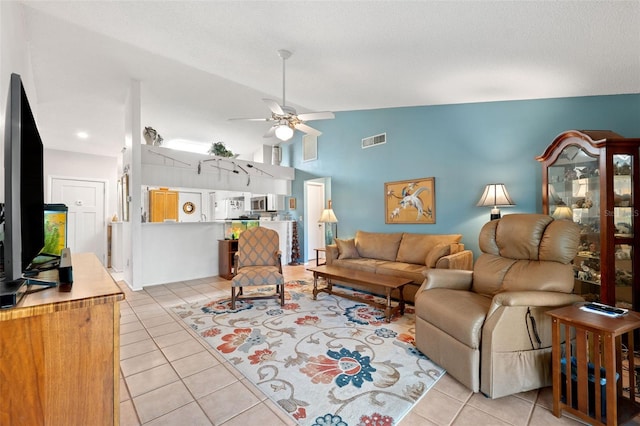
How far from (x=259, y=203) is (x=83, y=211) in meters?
4.05

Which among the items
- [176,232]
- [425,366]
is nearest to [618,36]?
[425,366]

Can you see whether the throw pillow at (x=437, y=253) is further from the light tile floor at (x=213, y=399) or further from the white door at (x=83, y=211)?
the white door at (x=83, y=211)

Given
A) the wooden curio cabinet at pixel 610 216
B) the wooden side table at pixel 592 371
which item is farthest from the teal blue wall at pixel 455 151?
the wooden side table at pixel 592 371

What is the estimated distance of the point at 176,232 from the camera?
15.8ft

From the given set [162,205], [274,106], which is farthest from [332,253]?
[162,205]

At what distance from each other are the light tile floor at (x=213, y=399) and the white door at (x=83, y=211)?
5.39 m

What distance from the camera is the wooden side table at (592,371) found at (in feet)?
4.61

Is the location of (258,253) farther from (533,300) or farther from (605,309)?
(605,309)

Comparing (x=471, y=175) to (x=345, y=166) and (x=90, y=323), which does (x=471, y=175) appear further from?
(x=90, y=323)

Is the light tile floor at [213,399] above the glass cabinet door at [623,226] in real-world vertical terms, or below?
below

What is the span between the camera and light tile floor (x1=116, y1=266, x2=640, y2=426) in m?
1.59

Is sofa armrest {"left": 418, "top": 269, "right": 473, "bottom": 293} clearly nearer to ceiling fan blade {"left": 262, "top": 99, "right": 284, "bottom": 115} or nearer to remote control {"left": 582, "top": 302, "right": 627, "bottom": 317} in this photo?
remote control {"left": 582, "top": 302, "right": 627, "bottom": 317}

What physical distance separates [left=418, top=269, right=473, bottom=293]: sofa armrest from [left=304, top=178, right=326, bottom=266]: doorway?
4.28 metres

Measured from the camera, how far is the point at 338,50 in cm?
263
